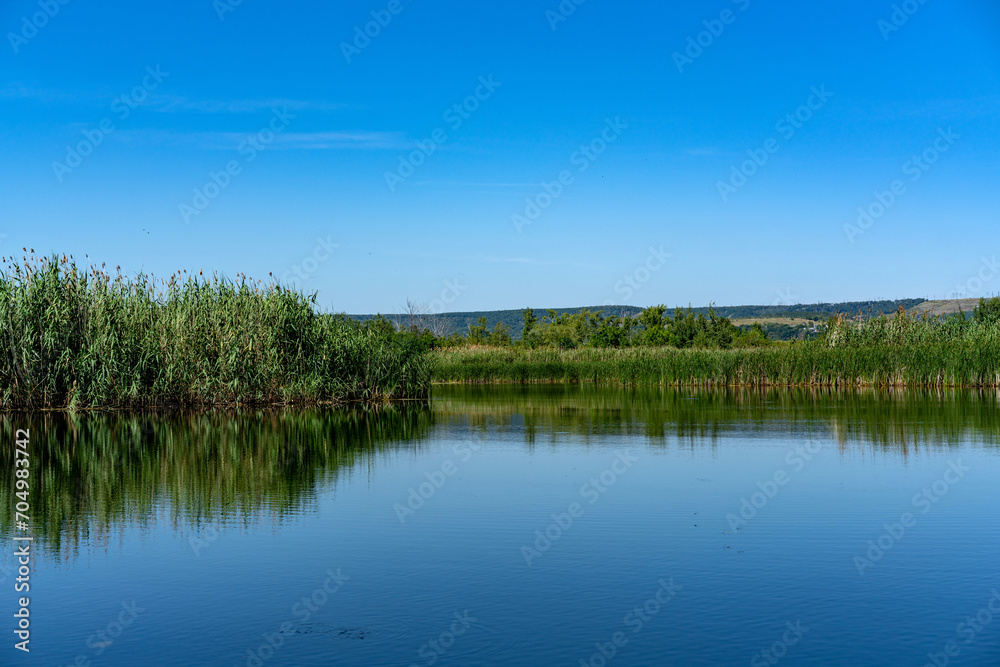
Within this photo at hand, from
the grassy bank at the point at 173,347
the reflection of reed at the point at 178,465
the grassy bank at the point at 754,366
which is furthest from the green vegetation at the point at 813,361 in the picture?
the reflection of reed at the point at 178,465

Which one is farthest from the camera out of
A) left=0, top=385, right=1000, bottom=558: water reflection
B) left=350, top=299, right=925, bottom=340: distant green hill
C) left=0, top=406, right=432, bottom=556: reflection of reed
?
left=350, top=299, right=925, bottom=340: distant green hill

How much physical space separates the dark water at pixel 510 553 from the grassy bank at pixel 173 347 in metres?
6.59

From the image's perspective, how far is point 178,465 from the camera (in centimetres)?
1288

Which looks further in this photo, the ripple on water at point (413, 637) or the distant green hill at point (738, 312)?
the distant green hill at point (738, 312)

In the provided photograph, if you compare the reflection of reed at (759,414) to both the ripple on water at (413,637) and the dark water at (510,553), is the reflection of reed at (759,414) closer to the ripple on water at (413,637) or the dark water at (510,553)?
the dark water at (510,553)

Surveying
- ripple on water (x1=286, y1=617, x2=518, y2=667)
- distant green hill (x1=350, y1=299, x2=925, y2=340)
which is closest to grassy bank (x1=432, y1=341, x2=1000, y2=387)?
ripple on water (x1=286, y1=617, x2=518, y2=667)

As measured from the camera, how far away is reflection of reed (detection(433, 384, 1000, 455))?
56.5 feet

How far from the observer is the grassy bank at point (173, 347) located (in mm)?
21406

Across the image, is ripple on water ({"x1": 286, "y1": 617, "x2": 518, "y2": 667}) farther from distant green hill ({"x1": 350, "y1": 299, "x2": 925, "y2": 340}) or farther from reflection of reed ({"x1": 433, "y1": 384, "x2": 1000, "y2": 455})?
distant green hill ({"x1": 350, "y1": 299, "x2": 925, "y2": 340})

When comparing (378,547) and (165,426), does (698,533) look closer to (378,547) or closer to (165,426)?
(378,547)

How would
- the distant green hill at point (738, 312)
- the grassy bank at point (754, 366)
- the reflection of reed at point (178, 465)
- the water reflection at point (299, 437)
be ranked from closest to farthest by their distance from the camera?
the reflection of reed at point (178, 465)
the water reflection at point (299, 437)
the grassy bank at point (754, 366)
the distant green hill at point (738, 312)

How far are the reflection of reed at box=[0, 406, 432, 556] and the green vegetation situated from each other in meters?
20.2

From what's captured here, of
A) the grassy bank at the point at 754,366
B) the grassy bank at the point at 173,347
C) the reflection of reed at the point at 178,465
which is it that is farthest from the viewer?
the grassy bank at the point at 754,366

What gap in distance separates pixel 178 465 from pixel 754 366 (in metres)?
29.5
